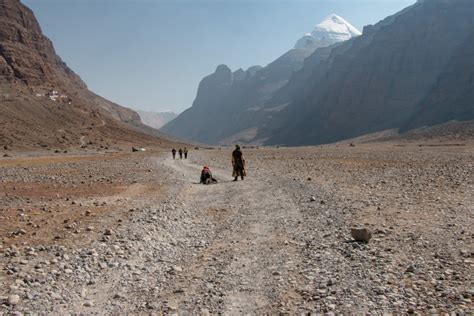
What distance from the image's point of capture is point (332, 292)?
855cm

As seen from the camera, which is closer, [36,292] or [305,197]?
[36,292]

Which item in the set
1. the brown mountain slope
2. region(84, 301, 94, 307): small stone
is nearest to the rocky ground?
region(84, 301, 94, 307): small stone

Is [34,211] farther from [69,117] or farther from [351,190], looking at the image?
[69,117]

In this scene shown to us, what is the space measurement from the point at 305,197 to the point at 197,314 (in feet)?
42.7

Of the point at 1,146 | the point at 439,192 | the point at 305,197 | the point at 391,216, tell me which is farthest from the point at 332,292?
the point at 1,146

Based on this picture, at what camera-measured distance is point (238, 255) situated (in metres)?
11.2

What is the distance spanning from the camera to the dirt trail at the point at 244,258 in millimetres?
8586

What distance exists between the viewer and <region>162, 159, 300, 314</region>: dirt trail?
28.2 feet

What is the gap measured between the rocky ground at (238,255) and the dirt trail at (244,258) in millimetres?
39

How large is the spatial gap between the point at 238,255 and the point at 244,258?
30 cm

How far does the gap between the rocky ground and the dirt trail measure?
4 centimetres

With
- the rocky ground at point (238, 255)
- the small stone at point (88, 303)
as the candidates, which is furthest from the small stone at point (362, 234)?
the small stone at point (88, 303)

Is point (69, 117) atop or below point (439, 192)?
atop

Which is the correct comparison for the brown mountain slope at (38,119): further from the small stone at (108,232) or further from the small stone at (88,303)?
the small stone at (88,303)
